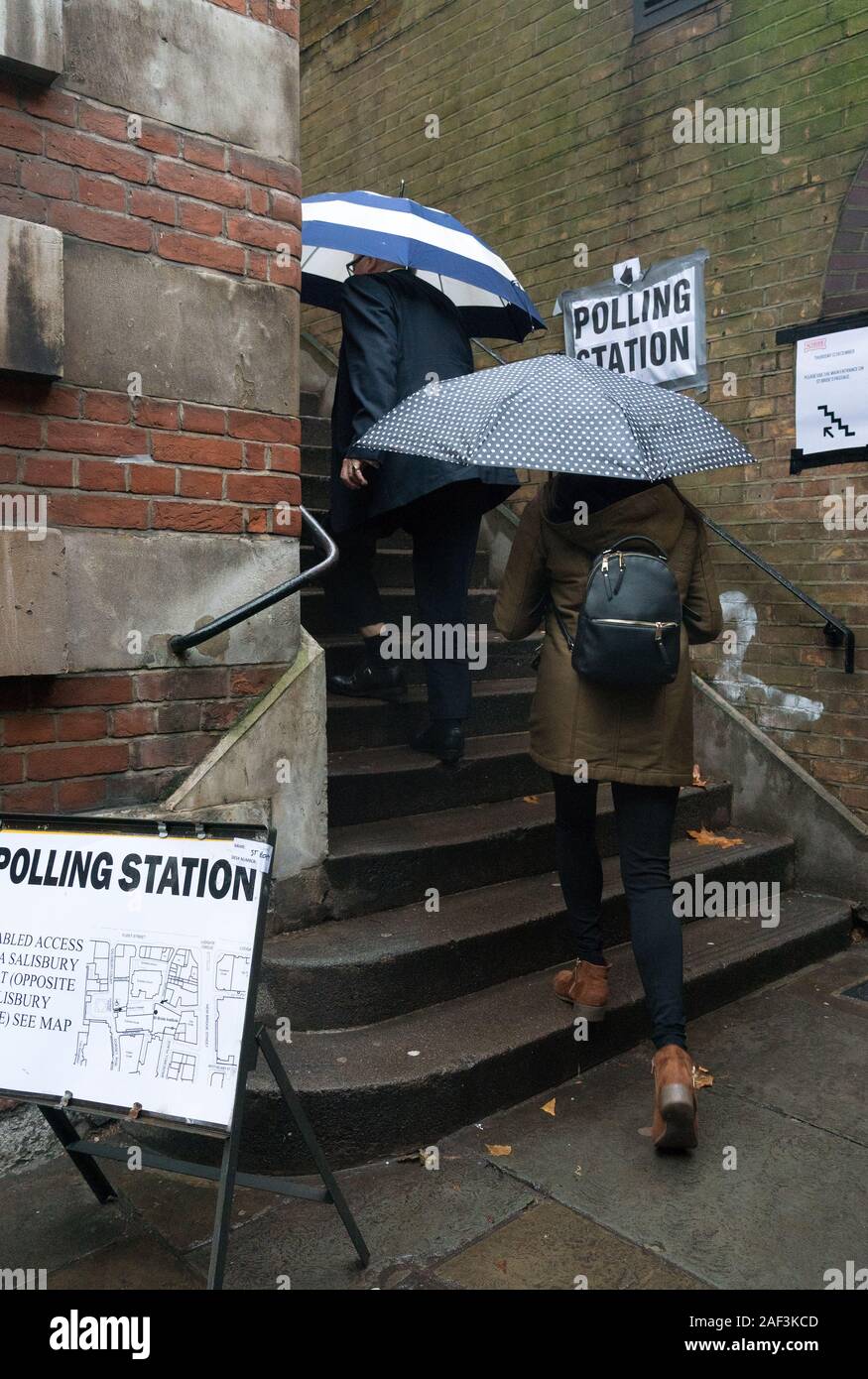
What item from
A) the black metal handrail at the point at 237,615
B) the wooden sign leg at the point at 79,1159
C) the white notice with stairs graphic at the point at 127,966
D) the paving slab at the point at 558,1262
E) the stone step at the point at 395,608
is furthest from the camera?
the stone step at the point at 395,608

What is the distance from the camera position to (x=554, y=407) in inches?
116

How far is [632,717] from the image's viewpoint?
10.4 feet

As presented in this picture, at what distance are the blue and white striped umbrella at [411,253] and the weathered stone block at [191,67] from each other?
0.69 m

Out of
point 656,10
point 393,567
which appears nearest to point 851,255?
point 656,10

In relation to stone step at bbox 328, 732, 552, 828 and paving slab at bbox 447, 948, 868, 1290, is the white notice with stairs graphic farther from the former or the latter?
stone step at bbox 328, 732, 552, 828

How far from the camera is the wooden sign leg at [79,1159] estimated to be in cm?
261

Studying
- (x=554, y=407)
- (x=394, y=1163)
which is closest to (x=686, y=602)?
(x=554, y=407)

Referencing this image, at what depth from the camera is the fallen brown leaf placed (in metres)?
5.14

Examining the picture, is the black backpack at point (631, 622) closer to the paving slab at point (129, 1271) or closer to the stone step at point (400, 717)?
the stone step at point (400, 717)

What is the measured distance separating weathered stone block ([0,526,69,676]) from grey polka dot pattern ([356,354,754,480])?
0.97 metres

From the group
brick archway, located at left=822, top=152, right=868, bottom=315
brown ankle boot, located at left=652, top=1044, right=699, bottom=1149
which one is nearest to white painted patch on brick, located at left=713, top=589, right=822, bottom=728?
brick archway, located at left=822, top=152, right=868, bottom=315

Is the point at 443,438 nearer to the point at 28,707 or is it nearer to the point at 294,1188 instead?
the point at 28,707

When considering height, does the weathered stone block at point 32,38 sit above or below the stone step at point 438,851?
above

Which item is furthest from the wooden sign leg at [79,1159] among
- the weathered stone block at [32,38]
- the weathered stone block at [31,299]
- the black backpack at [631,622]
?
the weathered stone block at [32,38]
